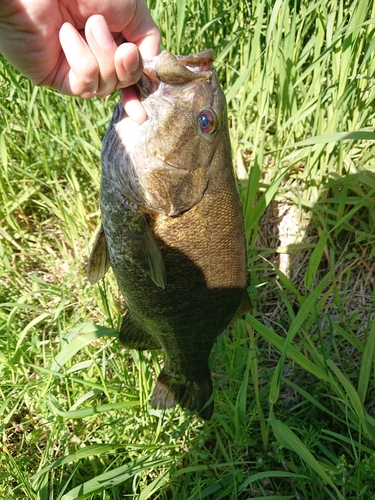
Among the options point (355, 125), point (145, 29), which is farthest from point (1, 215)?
point (355, 125)

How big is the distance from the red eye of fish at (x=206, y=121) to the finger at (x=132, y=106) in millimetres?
206

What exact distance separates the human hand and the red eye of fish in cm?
21

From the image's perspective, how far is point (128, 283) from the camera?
198 centimetres

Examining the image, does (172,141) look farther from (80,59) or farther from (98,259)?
(98,259)

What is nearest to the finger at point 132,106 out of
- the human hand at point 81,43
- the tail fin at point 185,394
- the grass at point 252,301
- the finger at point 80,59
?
the human hand at point 81,43

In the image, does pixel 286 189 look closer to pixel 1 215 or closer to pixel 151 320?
pixel 151 320

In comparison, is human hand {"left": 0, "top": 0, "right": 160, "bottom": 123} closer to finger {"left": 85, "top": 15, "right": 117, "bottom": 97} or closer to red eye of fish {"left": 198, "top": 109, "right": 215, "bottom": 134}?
finger {"left": 85, "top": 15, "right": 117, "bottom": 97}

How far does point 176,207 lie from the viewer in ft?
5.93

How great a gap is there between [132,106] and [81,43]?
0.25 m

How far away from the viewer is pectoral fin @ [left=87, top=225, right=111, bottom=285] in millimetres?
2043

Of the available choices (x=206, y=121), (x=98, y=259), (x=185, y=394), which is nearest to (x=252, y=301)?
(x=185, y=394)

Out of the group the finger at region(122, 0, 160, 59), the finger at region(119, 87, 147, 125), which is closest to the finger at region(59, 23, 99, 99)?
the finger at region(119, 87, 147, 125)

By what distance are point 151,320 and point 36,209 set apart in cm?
165

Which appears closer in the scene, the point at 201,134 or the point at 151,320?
the point at 201,134
